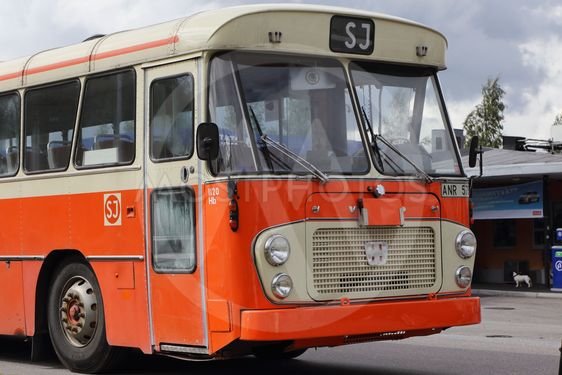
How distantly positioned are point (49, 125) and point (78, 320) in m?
2.08

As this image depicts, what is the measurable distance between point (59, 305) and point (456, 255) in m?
4.02

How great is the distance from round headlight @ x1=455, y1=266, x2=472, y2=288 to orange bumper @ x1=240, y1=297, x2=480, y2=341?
16 cm

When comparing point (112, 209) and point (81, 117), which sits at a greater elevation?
point (81, 117)

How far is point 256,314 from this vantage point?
29.8ft

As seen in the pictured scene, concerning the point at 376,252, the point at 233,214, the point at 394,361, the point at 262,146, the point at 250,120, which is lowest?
the point at 394,361

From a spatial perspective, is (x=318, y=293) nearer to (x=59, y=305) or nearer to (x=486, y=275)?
(x=59, y=305)

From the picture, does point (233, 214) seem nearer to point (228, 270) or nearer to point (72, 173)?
point (228, 270)

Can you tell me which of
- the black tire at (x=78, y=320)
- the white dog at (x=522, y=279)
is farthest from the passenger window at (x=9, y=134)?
the white dog at (x=522, y=279)

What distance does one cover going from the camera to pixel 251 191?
928cm

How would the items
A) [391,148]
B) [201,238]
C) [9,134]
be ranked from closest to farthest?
[201,238] < [391,148] < [9,134]

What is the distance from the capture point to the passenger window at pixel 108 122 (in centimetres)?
1053

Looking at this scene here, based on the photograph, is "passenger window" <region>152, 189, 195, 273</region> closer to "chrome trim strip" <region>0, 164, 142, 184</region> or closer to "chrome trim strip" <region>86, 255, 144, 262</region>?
"chrome trim strip" <region>86, 255, 144, 262</region>

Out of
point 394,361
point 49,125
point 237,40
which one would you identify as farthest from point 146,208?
point 394,361

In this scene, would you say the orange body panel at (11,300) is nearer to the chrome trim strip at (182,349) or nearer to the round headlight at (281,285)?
the chrome trim strip at (182,349)
